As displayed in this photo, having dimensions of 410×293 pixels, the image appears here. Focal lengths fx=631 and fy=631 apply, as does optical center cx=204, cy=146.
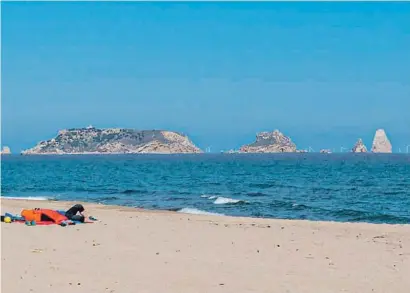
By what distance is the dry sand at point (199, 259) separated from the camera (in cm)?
1156

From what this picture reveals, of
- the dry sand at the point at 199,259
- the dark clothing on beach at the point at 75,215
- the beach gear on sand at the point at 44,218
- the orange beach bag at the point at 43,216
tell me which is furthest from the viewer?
the dark clothing on beach at the point at 75,215

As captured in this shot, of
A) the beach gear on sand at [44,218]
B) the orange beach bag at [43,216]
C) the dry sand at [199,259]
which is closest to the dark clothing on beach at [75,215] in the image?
the beach gear on sand at [44,218]

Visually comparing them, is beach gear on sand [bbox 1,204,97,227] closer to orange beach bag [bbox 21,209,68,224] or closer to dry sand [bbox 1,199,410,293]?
orange beach bag [bbox 21,209,68,224]

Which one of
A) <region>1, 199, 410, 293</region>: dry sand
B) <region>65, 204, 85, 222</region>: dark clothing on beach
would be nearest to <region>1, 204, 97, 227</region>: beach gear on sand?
<region>65, 204, 85, 222</region>: dark clothing on beach

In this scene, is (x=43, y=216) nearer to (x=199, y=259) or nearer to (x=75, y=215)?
(x=75, y=215)

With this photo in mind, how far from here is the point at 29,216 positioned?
21.6 m

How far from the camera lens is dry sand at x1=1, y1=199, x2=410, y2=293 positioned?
11.6 m

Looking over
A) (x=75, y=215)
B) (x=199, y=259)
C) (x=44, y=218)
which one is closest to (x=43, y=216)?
(x=44, y=218)

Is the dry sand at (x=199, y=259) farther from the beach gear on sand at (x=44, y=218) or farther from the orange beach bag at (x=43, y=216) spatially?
the orange beach bag at (x=43, y=216)

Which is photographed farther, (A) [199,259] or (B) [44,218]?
(B) [44,218]

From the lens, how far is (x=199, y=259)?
14398mm

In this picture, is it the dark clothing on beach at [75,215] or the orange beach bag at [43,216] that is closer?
the orange beach bag at [43,216]

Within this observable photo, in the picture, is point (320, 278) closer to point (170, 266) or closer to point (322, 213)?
point (170, 266)

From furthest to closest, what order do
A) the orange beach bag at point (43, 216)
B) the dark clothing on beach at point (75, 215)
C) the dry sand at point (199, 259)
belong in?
the dark clothing on beach at point (75, 215), the orange beach bag at point (43, 216), the dry sand at point (199, 259)
